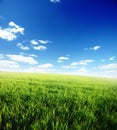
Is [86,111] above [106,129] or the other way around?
above

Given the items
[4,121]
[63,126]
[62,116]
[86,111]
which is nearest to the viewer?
[63,126]

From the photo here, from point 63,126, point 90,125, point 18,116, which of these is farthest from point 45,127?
point 90,125

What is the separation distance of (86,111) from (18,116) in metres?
1.65

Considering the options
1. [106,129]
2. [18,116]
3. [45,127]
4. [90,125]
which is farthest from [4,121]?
[106,129]

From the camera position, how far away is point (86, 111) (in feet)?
11.1

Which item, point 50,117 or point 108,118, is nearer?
point 50,117

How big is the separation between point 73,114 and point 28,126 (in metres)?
1.15

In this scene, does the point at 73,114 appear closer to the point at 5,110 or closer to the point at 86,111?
the point at 86,111

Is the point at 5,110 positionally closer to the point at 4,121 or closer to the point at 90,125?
the point at 4,121

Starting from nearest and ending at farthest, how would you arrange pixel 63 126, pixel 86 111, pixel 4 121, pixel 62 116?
pixel 63 126
pixel 4 121
pixel 62 116
pixel 86 111

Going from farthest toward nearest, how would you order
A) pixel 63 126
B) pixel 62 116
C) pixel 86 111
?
pixel 86 111 < pixel 62 116 < pixel 63 126

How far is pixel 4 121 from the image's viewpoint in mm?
2873

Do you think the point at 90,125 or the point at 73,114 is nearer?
the point at 90,125

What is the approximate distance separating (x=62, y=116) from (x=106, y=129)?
100 cm
